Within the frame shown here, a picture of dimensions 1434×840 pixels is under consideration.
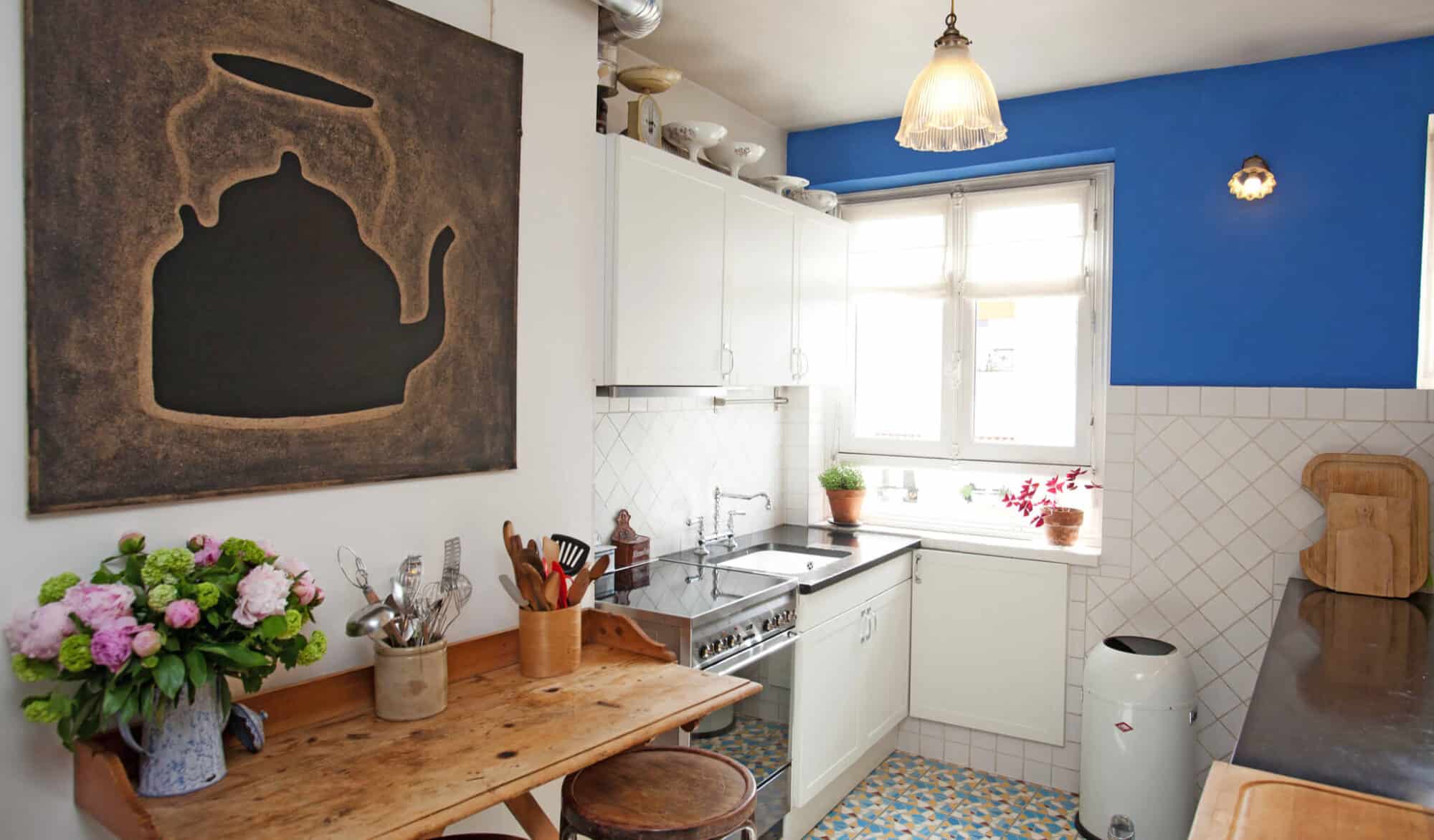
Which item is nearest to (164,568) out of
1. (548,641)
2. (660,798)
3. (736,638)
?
(548,641)

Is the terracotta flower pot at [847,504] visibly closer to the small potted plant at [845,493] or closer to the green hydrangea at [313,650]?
the small potted plant at [845,493]

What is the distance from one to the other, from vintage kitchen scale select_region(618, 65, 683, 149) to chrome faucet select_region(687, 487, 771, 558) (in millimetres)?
1456

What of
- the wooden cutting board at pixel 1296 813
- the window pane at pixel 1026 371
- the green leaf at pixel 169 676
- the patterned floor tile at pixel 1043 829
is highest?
the window pane at pixel 1026 371

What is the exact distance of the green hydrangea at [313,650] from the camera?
5.18ft

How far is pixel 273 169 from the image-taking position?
173 cm

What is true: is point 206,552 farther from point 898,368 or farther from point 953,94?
point 898,368

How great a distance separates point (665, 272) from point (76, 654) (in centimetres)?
185

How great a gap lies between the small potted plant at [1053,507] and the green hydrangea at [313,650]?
297 centimetres

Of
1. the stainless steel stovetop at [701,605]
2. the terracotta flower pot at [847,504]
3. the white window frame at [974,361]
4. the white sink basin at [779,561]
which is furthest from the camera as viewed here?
the terracotta flower pot at [847,504]

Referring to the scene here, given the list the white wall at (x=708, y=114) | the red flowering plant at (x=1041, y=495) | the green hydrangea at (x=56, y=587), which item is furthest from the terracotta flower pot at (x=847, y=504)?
the green hydrangea at (x=56, y=587)

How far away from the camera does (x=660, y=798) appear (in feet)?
5.93

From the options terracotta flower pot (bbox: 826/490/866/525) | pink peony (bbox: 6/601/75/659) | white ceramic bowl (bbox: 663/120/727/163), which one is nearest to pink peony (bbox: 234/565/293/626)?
pink peony (bbox: 6/601/75/659)

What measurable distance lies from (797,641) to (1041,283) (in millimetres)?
1972

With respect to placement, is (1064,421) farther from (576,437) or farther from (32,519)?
(32,519)
